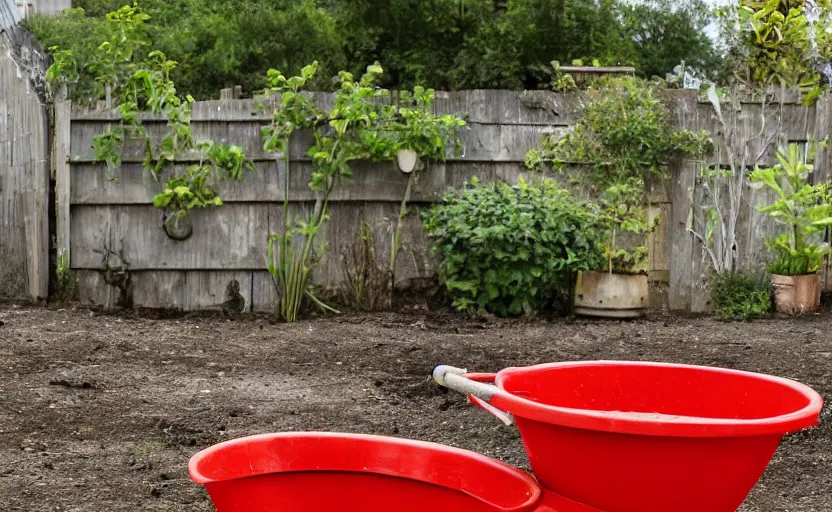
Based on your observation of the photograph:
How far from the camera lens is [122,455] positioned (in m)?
3.00

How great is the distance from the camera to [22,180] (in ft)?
19.7

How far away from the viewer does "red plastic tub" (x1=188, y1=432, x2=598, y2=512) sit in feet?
5.97

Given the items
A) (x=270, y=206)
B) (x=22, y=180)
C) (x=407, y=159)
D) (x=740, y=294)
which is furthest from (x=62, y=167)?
(x=740, y=294)

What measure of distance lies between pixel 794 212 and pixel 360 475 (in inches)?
203

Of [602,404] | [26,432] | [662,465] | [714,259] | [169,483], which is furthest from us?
[714,259]

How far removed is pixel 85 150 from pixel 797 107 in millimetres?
4700

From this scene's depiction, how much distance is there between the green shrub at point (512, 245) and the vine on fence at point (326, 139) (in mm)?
461

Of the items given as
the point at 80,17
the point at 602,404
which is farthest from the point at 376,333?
the point at 80,17

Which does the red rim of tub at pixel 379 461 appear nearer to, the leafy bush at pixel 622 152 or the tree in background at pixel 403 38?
the leafy bush at pixel 622 152

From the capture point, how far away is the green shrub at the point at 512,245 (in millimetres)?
5820

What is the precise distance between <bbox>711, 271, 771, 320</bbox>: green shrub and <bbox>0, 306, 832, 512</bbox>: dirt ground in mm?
303

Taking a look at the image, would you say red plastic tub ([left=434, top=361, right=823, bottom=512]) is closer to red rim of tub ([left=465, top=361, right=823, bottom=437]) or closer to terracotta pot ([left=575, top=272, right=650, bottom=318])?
red rim of tub ([left=465, top=361, right=823, bottom=437])

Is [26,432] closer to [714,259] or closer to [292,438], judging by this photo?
[292,438]

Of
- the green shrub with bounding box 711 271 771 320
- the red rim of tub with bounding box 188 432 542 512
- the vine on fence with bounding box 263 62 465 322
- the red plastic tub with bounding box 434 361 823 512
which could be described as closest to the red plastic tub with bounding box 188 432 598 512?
the red rim of tub with bounding box 188 432 542 512
